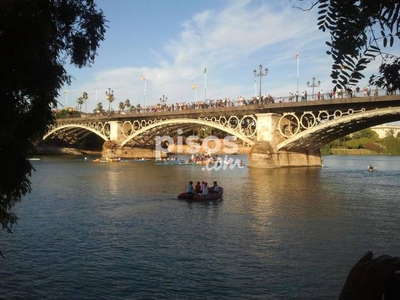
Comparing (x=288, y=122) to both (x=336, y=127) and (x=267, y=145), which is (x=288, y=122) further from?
(x=336, y=127)

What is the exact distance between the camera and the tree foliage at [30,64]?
7180 millimetres

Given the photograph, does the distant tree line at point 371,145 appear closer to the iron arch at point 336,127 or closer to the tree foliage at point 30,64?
the iron arch at point 336,127

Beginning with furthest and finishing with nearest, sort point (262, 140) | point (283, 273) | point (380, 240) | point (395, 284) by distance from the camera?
point (262, 140)
point (380, 240)
point (283, 273)
point (395, 284)

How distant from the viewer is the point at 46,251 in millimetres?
15289

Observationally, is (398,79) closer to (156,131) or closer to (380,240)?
(380,240)

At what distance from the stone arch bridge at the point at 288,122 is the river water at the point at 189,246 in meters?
22.1

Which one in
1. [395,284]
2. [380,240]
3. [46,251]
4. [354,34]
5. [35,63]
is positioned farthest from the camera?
[380,240]

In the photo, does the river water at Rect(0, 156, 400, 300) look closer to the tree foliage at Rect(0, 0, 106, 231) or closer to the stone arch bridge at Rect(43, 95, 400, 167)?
the tree foliage at Rect(0, 0, 106, 231)

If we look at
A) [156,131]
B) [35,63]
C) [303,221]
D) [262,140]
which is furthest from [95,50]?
[156,131]

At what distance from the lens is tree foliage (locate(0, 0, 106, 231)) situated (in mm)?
7180

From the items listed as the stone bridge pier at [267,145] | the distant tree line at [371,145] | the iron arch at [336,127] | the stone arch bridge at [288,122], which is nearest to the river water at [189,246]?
the iron arch at [336,127]

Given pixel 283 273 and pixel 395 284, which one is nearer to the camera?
pixel 395 284

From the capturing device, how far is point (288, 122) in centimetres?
6184

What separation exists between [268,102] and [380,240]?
46327mm
